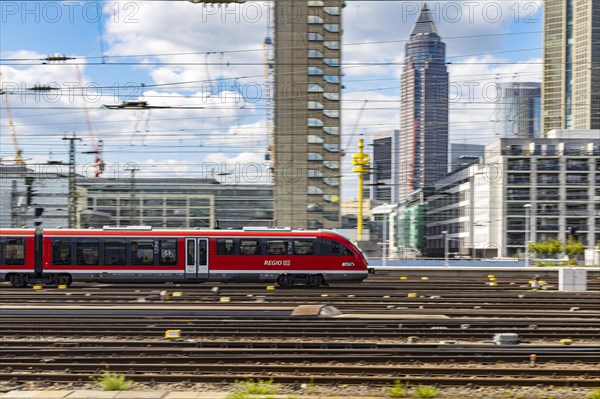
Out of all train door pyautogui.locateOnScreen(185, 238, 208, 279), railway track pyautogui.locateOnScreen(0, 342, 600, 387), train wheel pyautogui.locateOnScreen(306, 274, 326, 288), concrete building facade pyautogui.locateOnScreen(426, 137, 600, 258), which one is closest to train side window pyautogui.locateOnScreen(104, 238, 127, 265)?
train door pyautogui.locateOnScreen(185, 238, 208, 279)

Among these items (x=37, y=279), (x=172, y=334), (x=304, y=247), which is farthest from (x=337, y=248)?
(x=37, y=279)

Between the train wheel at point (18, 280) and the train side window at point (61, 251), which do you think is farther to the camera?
the train wheel at point (18, 280)

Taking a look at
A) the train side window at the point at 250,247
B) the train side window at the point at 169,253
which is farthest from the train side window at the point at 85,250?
the train side window at the point at 250,247

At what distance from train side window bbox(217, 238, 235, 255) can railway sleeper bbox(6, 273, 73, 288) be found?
7492 mm

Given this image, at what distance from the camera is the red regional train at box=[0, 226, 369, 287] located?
31.3 metres

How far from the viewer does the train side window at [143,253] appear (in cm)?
3144

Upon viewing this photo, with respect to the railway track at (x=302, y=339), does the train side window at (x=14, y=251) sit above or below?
above

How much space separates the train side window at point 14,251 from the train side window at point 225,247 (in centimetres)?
951

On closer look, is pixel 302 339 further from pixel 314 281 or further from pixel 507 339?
pixel 314 281

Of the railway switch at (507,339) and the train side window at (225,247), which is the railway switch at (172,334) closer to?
the railway switch at (507,339)

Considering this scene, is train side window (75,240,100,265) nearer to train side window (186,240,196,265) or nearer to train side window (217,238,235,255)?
train side window (186,240,196,265)

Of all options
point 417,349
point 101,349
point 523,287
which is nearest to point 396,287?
point 523,287

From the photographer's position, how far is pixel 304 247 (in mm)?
31422

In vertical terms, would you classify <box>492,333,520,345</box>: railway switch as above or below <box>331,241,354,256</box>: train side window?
below
